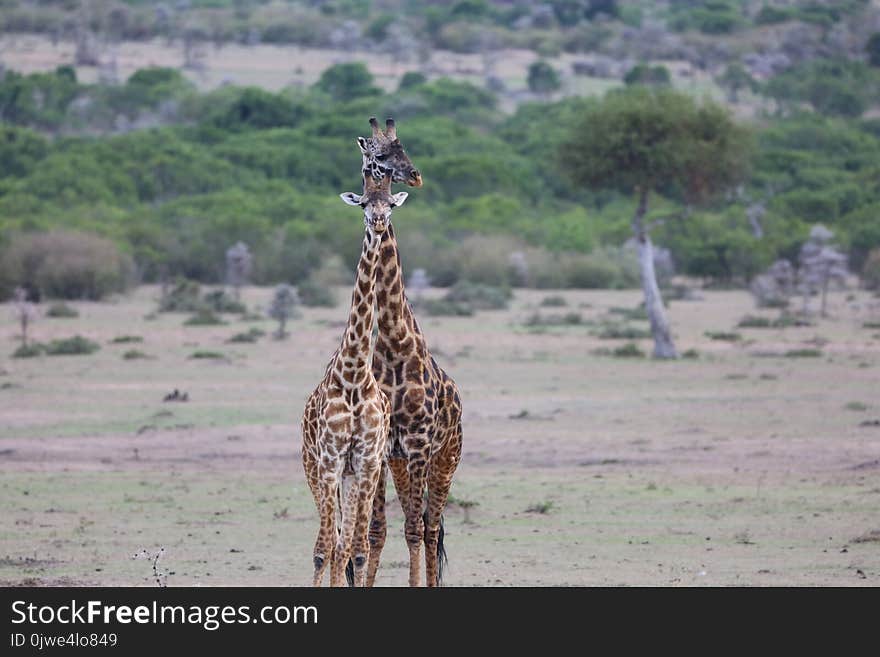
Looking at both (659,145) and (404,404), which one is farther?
(659,145)

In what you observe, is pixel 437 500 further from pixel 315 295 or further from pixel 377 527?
pixel 315 295

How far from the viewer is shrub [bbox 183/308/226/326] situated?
2769 cm

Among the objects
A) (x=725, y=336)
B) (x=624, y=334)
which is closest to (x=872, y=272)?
(x=725, y=336)

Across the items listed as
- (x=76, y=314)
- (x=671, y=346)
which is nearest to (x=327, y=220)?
(x=76, y=314)

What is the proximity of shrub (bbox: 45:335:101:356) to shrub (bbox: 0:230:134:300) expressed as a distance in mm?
7867

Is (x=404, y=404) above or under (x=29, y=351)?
above

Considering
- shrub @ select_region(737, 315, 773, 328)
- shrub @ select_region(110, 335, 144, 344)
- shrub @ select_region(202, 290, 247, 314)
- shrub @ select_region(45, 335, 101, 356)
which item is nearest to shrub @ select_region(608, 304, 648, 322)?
shrub @ select_region(737, 315, 773, 328)

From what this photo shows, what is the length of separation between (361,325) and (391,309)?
66 cm

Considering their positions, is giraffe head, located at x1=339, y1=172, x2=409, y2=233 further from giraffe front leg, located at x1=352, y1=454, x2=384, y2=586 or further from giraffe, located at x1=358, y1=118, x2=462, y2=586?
giraffe front leg, located at x1=352, y1=454, x2=384, y2=586

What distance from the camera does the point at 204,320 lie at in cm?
2791
